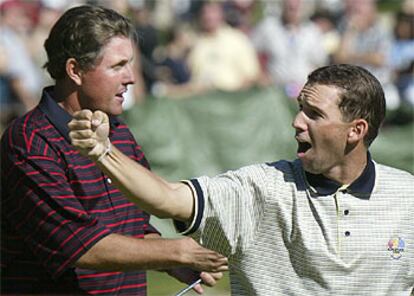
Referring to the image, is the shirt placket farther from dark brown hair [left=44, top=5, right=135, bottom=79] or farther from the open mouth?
dark brown hair [left=44, top=5, right=135, bottom=79]

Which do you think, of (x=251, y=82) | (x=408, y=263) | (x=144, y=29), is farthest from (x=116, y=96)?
(x=144, y=29)

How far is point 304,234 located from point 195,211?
0.44 metres

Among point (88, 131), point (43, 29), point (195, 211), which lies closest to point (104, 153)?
point (88, 131)

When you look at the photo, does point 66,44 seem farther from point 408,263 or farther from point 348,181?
point 408,263

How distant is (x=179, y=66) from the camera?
45.7 feet

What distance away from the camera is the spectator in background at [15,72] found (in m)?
13.3

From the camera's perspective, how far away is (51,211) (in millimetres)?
4855

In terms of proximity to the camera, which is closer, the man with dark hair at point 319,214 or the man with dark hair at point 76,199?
the man with dark hair at point 319,214

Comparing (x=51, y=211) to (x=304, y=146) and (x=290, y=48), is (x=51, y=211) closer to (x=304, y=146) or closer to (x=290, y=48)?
(x=304, y=146)

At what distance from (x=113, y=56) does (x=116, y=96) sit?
191 millimetres

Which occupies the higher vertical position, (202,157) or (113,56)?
(113,56)

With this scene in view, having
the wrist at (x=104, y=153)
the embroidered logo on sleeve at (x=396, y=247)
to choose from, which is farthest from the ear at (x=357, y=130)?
the wrist at (x=104, y=153)

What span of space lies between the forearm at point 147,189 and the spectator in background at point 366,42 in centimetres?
900

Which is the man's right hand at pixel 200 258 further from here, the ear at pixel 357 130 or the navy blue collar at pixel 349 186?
the ear at pixel 357 130
